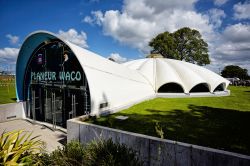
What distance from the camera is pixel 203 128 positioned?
8.45 metres

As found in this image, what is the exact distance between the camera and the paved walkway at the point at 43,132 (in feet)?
29.9

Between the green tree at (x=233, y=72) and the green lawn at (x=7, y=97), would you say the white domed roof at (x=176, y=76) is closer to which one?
the green lawn at (x=7, y=97)

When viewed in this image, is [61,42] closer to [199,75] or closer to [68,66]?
[68,66]

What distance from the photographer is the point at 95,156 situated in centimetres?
429

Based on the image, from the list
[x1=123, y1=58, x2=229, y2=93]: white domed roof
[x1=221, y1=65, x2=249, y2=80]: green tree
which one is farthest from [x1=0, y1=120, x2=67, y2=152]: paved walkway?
[x1=221, y1=65, x2=249, y2=80]: green tree

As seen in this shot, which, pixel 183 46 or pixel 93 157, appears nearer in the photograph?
pixel 93 157

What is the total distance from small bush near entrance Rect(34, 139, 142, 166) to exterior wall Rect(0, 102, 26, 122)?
431 inches

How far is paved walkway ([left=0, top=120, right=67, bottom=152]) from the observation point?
359 inches

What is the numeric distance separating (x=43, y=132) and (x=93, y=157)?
795cm

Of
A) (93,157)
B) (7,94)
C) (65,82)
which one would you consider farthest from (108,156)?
(7,94)

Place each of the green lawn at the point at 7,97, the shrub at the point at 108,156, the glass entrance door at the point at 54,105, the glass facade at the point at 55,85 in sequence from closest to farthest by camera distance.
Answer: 1. the shrub at the point at 108,156
2. the glass facade at the point at 55,85
3. the glass entrance door at the point at 54,105
4. the green lawn at the point at 7,97

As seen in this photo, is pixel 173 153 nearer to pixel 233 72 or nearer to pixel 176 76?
pixel 176 76

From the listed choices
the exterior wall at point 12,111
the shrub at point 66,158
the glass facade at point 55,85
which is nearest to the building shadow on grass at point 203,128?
the glass facade at point 55,85

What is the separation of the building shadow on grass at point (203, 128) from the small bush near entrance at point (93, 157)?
3453 mm
